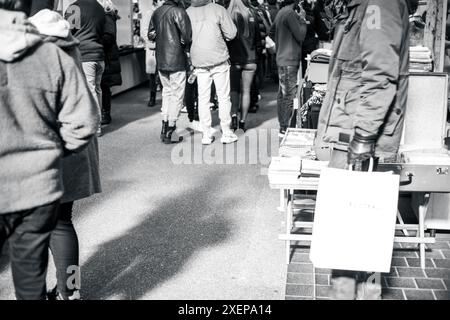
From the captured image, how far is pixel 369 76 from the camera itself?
3.28 m

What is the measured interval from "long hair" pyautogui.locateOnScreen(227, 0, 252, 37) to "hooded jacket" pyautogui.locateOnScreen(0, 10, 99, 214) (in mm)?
6306

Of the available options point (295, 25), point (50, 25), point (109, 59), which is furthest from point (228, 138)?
point (50, 25)

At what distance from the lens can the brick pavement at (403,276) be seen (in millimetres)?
4035

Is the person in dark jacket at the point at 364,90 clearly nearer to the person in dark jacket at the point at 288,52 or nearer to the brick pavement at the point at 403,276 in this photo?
the brick pavement at the point at 403,276

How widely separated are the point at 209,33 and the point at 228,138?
4.78 ft

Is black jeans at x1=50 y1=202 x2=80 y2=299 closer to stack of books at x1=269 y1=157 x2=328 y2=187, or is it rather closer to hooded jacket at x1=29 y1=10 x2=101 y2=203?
hooded jacket at x1=29 y1=10 x2=101 y2=203

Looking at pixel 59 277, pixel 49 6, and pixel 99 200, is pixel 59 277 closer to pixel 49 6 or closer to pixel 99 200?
pixel 49 6

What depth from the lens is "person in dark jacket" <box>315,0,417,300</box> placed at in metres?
3.25

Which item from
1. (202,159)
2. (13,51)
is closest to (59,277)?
(13,51)

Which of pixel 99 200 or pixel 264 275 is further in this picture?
pixel 99 200

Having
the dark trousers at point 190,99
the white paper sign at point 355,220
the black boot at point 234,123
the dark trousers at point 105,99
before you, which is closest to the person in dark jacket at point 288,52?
the black boot at point 234,123

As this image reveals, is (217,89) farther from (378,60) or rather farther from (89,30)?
(378,60)

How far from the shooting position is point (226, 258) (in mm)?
4680
